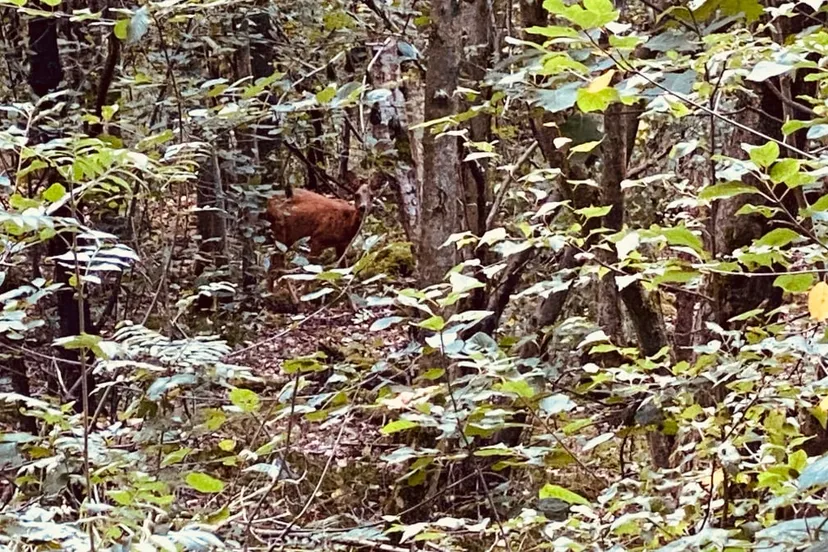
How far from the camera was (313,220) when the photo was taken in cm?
658

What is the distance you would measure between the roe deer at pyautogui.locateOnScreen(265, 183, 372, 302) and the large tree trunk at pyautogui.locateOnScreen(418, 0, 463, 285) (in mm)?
3783

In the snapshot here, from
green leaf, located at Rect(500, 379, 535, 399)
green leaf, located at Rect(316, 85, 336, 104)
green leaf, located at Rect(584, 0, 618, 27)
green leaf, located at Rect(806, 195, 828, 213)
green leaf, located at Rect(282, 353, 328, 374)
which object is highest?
green leaf, located at Rect(584, 0, 618, 27)

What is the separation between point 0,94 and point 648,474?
336 cm

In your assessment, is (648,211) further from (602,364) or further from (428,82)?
(428,82)

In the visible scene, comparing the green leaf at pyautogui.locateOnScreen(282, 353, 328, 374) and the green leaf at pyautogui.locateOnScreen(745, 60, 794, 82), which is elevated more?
the green leaf at pyautogui.locateOnScreen(745, 60, 794, 82)

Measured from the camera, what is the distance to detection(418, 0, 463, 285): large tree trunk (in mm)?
2352

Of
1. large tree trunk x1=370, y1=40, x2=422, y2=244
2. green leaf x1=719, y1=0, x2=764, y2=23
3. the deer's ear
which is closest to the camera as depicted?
green leaf x1=719, y1=0, x2=764, y2=23

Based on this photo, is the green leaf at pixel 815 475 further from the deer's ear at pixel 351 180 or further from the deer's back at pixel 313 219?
the deer's ear at pixel 351 180

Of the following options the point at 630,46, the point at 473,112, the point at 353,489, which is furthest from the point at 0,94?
the point at 630,46

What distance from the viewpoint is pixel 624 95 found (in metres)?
1.19

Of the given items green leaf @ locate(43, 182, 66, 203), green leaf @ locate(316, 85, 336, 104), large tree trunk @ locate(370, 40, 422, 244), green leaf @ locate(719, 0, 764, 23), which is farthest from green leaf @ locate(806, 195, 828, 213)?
large tree trunk @ locate(370, 40, 422, 244)

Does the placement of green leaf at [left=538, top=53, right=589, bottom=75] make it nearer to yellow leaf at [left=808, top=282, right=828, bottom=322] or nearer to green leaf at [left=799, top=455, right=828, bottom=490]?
yellow leaf at [left=808, top=282, right=828, bottom=322]

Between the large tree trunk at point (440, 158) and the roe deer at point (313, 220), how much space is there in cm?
378

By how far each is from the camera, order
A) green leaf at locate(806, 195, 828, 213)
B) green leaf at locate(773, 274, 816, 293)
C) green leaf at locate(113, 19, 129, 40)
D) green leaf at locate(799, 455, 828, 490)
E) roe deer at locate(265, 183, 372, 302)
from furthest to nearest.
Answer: roe deer at locate(265, 183, 372, 302) < green leaf at locate(113, 19, 129, 40) < green leaf at locate(773, 274, 816, 293) < green leaf at locate(806, 195, 828, 213) < green leaf at locate(799, 455, 828, 490)
